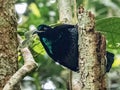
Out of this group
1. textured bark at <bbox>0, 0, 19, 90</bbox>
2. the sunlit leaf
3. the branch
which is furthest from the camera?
the sunlit leaf

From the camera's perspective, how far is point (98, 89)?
994 millimetres

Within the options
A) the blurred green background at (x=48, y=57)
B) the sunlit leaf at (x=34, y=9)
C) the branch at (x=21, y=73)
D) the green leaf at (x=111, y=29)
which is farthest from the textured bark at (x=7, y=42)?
the sunlit leaf at (x=34, y=9)

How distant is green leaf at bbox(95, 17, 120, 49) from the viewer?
134 cm

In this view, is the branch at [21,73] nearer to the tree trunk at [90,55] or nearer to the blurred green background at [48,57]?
the tree trunk at [90,55]

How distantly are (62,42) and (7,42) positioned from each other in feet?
0.67

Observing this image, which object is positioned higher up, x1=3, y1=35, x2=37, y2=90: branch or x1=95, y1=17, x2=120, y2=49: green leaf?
x1=95, y1=17, x2=120, y2=49: green leaf

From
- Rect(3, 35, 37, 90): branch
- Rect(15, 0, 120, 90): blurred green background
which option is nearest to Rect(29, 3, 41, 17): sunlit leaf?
Rect(15, 0, 120, 90): blurred green background

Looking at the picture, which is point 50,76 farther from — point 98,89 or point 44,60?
point 98,89

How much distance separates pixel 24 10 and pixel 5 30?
179 centimetres

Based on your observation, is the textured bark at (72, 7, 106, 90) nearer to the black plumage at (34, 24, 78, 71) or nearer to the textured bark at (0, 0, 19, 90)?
the black plumage at (34, 24, 78, 71)

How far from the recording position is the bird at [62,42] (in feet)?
3.90

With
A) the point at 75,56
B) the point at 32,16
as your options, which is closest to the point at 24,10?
the point at 32,16

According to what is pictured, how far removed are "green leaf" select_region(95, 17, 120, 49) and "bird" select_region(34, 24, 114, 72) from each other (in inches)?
6.9

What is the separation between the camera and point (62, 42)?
121 cm
